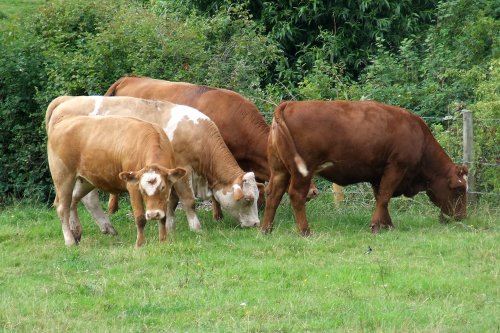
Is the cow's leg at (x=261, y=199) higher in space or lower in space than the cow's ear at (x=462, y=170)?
lower

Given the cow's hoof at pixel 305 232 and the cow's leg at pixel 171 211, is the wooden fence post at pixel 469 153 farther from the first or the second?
the cow's leg at pixel 171 211

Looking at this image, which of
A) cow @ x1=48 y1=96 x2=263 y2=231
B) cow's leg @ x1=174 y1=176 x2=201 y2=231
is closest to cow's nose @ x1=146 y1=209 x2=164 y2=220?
cow's leg @ x1=174 y1=176 x2=201 y2=231

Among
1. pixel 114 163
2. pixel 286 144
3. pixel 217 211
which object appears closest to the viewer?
pixel 114 163

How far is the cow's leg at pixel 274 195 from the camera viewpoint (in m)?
13.0

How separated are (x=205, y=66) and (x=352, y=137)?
5055 mm

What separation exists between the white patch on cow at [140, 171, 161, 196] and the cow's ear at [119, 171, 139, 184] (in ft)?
0.37

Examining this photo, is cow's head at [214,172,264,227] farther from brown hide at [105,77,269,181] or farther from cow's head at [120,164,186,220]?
cow's head at [120,164,186,220]

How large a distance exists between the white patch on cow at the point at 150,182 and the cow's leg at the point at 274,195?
183 centimetres

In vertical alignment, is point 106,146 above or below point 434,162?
above

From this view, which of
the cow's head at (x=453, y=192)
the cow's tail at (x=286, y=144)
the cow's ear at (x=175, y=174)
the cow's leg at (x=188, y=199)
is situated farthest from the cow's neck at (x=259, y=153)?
the cow's ear at (x=175, y=174)

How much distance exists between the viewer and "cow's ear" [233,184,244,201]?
13500 millimetres

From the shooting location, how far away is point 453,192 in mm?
13484

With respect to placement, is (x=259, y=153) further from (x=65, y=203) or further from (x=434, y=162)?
(x=65, y=203)

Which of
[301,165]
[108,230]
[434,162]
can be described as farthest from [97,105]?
[434,162]
